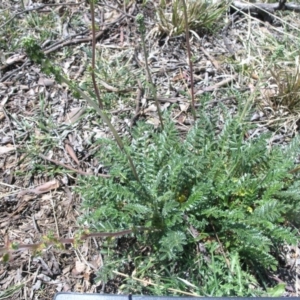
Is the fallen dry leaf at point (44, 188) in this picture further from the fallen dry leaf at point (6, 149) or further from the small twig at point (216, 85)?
the small twig at point (216, 85)

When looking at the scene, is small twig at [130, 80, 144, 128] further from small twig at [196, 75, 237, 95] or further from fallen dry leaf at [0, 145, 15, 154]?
fallen dry leaf at [0, 145, 15, 154]

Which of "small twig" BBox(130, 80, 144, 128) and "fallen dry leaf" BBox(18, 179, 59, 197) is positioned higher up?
"small twig" BBox(130, 80, 144, 128)

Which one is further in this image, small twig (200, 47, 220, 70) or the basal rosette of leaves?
small twig (200, 47, 220, 70)

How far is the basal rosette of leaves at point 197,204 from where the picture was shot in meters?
1.84

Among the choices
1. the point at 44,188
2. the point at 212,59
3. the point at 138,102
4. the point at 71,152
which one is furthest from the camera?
the point at 212,59

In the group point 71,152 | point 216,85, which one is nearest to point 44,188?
point 71,152

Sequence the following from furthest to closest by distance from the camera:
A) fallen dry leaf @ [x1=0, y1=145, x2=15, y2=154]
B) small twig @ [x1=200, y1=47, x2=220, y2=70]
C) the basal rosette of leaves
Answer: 1. small twig @ [x1=200, y1=47, x2=220, y2=70]
2. fallen dry leaf @ [x1=0, y1=145, x2=15, y2=154]
3. the basal rosette of leaves

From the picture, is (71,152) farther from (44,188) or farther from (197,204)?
(197,204)

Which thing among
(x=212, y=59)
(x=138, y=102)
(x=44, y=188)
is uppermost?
(x=212, y=59)

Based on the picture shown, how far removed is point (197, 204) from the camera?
188 cm

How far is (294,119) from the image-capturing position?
239 cm

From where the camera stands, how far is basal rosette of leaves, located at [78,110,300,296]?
72.4 inches

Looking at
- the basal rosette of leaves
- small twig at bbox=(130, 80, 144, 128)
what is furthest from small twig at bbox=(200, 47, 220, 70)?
the basal rosette of leaves

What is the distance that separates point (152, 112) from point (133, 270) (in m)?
0.85
